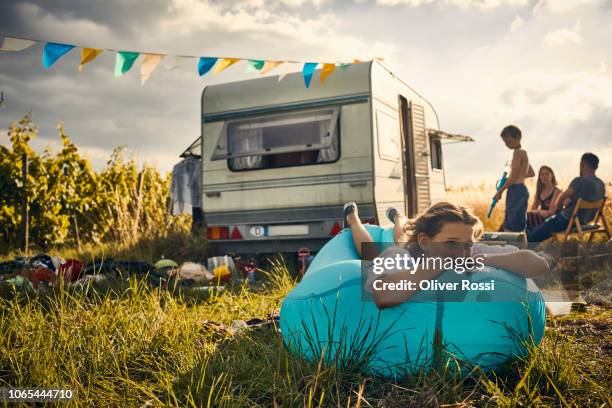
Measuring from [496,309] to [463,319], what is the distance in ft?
0.54

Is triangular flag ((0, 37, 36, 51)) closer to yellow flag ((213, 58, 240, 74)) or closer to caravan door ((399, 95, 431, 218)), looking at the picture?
yellow flag ((213, 58, 240, 74))

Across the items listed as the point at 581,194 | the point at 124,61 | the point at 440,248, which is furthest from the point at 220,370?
the point at 581,194

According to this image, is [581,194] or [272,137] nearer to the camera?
[581,194]

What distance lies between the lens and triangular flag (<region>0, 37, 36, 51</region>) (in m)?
5.15

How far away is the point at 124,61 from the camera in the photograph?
19.3 feet

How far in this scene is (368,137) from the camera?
6117 millimetres

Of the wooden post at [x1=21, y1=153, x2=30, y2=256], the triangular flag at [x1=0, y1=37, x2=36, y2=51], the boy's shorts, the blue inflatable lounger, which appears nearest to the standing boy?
the boy's shorts

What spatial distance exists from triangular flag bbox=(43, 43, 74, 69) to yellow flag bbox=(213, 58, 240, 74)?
165 centimetres

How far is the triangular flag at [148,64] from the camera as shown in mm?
5922

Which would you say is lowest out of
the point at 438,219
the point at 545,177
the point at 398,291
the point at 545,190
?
the point at 398,291

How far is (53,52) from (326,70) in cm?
300

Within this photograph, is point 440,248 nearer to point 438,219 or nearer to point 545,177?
point 438,219

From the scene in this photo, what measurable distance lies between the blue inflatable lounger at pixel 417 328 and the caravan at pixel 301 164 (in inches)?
141

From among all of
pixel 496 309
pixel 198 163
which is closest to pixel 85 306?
pixel 496 309
